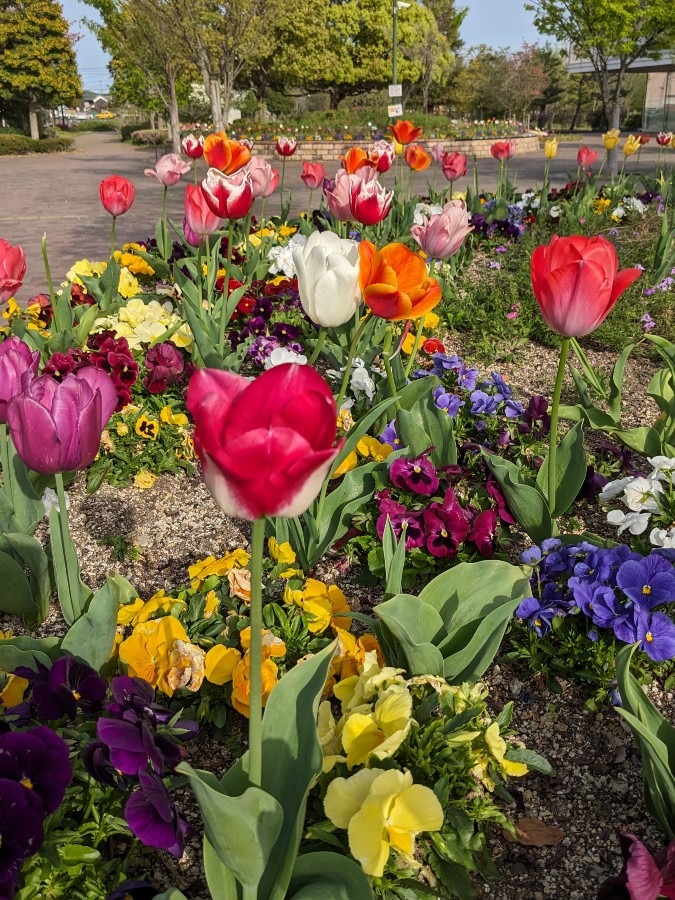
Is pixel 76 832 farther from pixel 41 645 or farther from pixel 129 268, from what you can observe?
pixel 129 268

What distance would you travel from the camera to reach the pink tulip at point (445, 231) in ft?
8.58

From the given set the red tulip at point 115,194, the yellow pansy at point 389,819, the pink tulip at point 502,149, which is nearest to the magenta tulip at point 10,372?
the yellow pansy at point 389,819

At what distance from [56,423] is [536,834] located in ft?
4.21

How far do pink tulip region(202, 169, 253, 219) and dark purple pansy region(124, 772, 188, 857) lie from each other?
84.7 inches

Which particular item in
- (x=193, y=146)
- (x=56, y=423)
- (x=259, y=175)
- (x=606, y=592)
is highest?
(x=193, y=146)

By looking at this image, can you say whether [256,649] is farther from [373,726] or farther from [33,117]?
[33,117]

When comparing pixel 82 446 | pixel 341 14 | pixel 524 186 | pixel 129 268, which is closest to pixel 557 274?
pixel 82 446

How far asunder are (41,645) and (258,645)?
0.97 meters

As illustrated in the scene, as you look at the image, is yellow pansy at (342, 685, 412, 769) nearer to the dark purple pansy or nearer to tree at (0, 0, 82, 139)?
the dark purple pansy

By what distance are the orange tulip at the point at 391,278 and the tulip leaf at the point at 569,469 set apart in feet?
2.30

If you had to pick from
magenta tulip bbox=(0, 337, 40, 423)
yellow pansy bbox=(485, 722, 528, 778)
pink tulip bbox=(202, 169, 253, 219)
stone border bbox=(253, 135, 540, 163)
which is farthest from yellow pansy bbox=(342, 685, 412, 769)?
stone border bbox=(253, 135, 540, 163)

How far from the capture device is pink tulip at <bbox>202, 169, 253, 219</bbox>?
108 inches

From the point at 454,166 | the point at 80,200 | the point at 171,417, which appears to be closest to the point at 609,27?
the point at 80,200

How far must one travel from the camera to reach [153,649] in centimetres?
172
